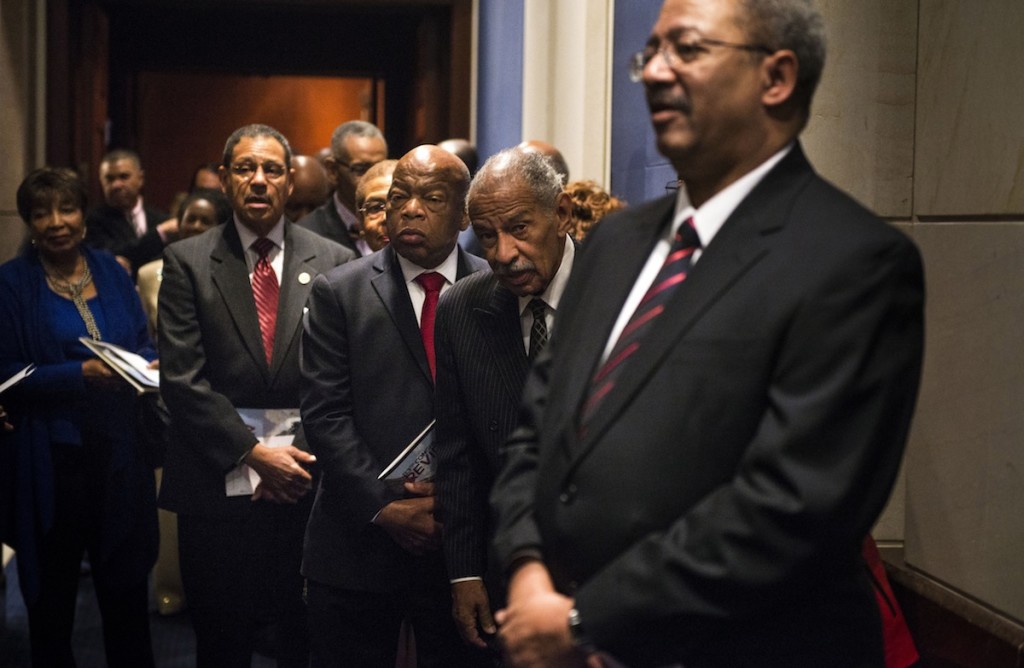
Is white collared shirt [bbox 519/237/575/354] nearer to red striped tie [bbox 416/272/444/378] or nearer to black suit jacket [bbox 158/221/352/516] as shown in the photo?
red striped tie [bbox 416/272/444/378]

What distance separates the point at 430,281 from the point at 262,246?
34.9 inches

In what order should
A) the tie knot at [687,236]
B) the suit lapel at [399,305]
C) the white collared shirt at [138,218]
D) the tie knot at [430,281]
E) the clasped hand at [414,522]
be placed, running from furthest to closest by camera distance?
the white collared shirt at [138,218]
the tie knot at [430,281]
the suit lapel at [399,305]
the clasped hand at [414,522]
the tie knot at [687,236]

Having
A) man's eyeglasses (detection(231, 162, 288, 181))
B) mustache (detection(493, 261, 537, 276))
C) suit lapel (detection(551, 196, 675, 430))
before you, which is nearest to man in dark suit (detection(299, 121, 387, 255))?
man's eyeglasses (detection(231, 162, 288, 181))

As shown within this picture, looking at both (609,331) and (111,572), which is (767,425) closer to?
(609,331)

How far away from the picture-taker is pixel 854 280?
1.66 meters

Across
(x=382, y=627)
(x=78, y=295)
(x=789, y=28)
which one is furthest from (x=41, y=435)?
(x=789, y=28)

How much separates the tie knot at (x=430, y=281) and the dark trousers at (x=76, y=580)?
1.53 metres

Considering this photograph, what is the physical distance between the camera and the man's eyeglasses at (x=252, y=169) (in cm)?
400

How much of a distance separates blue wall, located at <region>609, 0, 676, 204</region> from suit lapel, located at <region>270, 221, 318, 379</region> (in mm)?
1142

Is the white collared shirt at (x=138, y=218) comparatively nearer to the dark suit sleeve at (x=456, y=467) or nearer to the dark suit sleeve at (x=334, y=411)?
the dark suit sleeve at (x=334, y=411)

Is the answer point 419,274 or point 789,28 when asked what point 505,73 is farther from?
point 789,28

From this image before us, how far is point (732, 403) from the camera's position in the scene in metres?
1.71

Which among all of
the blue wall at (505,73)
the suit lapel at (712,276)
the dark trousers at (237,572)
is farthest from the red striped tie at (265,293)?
the blue wall at (505,73)

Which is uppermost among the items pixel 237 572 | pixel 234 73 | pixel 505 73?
pixel 234 73
